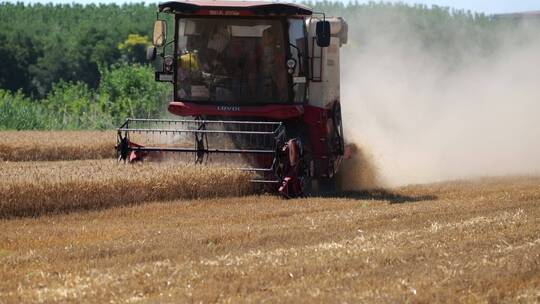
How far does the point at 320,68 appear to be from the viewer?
1448cm

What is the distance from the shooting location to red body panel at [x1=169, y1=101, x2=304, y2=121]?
1411cm

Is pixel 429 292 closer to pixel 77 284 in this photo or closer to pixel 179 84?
pixel 77 284

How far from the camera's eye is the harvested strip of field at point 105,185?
11539mm

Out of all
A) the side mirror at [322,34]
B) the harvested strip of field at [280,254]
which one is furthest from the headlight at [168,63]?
the harvested strip of field at [280,254]

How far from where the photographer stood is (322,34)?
13.6 m

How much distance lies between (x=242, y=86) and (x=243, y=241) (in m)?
5.29

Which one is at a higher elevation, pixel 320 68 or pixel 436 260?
pixel 320 68

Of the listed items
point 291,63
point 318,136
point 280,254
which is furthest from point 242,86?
point 280,254

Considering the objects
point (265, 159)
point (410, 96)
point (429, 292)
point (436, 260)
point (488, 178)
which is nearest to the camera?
point (429, 292)

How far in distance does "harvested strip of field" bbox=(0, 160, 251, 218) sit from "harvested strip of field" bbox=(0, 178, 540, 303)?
10.7 inches

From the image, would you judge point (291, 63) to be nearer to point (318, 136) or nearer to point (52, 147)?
point (318, 136)

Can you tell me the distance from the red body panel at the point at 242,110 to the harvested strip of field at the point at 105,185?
857 mm

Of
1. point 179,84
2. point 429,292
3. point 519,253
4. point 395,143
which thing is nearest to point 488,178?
point 395,143

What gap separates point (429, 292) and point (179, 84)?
7972mm
